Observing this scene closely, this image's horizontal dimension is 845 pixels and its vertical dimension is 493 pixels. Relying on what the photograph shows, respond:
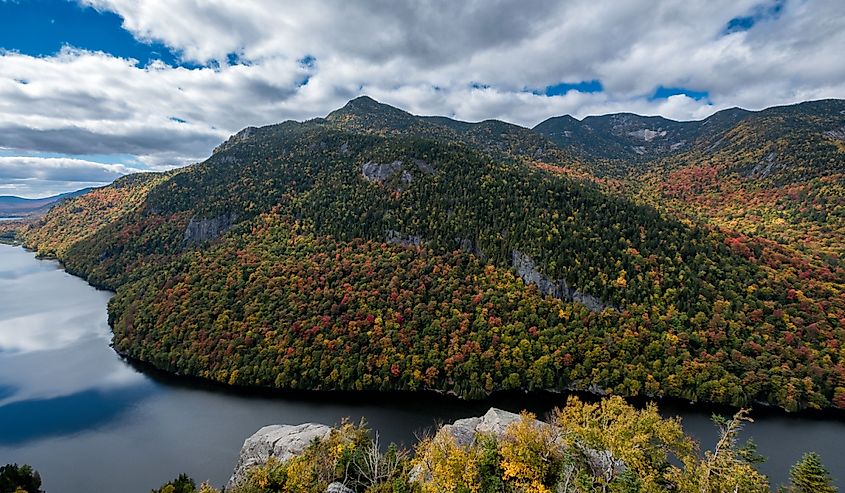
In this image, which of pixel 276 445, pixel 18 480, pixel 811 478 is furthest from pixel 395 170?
pixel 811 478

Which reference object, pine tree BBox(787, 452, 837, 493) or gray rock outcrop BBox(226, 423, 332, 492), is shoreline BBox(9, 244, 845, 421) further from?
pine tree BBox(787, 452, 837, 493)

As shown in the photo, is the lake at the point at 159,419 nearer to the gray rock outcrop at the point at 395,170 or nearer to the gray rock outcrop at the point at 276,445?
the gray rock outcrop at the point at 276,445

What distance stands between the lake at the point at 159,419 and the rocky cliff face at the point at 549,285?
30.8 m

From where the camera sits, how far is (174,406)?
248 ft

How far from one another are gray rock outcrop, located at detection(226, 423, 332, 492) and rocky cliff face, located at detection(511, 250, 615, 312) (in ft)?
248

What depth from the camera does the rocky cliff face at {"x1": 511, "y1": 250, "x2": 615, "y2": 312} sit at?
331 ft

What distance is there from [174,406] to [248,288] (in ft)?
128

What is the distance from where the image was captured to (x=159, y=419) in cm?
7119

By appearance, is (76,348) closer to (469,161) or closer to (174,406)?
(174,406)

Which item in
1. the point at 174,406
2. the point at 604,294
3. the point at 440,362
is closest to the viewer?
the point at 174,406

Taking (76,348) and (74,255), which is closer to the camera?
(76,348)

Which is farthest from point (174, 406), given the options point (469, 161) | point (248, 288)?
point (469, 161)

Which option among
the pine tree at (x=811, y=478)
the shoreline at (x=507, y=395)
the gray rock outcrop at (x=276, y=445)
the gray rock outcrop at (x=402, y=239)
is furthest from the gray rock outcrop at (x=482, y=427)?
the gray rock outcrop at (x=402, y=239)

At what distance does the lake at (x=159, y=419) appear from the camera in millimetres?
58469
